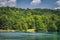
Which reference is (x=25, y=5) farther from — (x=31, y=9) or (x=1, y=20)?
(x=1, y=20)

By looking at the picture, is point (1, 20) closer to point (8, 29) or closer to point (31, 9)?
point (8, 29)

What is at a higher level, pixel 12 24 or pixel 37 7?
pixel 37 7

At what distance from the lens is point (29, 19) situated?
92.7ft

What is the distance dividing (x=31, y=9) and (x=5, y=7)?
12.6 ft

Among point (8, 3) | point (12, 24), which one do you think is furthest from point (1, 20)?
point (8, 3)

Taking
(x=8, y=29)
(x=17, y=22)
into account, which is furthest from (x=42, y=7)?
(x=8, y=29)

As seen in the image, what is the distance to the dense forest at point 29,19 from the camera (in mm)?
26031

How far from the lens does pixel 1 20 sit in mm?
26156

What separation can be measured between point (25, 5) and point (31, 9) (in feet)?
3.59

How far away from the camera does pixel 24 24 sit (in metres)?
25.9

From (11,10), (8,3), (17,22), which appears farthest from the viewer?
(8,3)

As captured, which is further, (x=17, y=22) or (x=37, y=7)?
(x=37, y=7)

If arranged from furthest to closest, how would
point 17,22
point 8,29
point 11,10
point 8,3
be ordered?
point 8,3 → point 11,10 → point 17,22 → point 8,29

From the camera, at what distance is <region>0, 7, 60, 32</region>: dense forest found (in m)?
26.0
